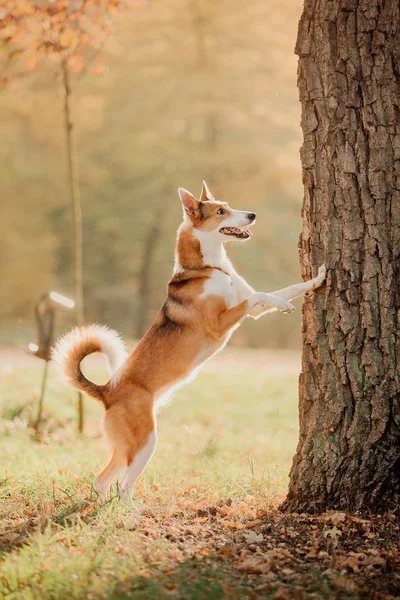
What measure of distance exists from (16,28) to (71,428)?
15.7 ft

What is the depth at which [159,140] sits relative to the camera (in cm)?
2342

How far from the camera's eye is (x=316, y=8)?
183 inches

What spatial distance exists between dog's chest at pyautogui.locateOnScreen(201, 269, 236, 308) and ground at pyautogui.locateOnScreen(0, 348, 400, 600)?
4.77ft

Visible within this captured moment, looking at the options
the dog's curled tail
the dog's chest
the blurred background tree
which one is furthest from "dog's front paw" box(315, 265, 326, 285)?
the blurred background tree

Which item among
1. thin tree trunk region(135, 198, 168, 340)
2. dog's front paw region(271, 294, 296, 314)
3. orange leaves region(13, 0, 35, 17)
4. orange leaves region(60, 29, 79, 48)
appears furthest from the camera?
thin tree trunk region(135, 198, 168, 340)

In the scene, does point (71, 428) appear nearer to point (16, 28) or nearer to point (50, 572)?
point (16, 28)

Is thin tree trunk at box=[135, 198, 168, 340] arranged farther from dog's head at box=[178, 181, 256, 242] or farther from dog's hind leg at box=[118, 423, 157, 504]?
dog's hind leg at box=[118, 423, 157, 504]

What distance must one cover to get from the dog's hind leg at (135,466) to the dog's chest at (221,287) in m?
1.15

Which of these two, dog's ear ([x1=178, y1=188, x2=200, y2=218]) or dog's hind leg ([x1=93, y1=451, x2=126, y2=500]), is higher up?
dog's ear ([x1=178, y1=188, x2=200, y2=218])

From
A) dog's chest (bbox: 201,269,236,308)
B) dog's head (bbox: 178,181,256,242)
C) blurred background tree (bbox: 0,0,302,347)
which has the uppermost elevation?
blurred background tree (bbox: 0,0,302,347)

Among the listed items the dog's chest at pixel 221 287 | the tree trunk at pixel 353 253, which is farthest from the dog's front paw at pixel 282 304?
the tree trunk at pixel 353 253

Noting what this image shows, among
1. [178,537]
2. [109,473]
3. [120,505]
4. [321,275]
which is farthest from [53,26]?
[178,537]

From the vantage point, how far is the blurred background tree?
23312 millimetres

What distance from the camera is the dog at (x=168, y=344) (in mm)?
5102
